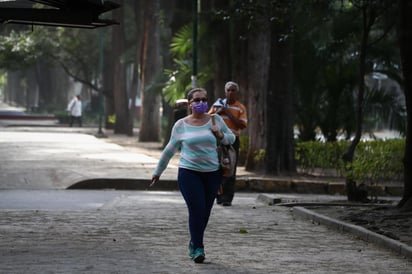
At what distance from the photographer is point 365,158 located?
19.9 metres

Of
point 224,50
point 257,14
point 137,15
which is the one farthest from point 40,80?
point 257,14

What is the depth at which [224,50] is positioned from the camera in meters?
25.8

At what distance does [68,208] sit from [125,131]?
105 feet

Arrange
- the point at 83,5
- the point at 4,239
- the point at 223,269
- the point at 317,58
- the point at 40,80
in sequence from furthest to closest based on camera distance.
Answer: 1. the point at 40,80
2. the point at 317,58
3. the point at 83,5
4. the point at 4,239
5. the point at 223,269

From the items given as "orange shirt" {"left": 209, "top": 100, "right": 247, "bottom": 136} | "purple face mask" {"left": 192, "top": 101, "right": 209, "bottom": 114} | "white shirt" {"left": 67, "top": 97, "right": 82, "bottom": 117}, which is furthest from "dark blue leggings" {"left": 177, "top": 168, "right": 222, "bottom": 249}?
"white shirt" {"left": 67, "top": 97, "right": 82, "bottom": 117}

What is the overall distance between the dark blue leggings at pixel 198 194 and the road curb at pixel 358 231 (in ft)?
6.83

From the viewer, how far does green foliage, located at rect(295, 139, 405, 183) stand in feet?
64.1

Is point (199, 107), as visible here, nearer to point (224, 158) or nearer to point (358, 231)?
Result: point (224, 158)

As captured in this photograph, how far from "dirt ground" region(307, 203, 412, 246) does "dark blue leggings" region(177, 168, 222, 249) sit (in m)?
2.38

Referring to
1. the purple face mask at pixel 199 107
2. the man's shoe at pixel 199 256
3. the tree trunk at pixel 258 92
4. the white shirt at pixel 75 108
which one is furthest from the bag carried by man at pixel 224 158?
Answer: the white shirt at pixel 75 108

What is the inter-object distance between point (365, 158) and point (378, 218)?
6.36 m

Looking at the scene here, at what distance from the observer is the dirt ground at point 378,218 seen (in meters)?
12.3

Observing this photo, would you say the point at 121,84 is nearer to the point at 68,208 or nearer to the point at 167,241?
the point at 68,208

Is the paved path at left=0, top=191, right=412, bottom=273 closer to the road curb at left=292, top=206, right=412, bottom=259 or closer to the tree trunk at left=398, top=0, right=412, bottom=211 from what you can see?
the road curb at left=292, top=206, right=412, bottom=259
